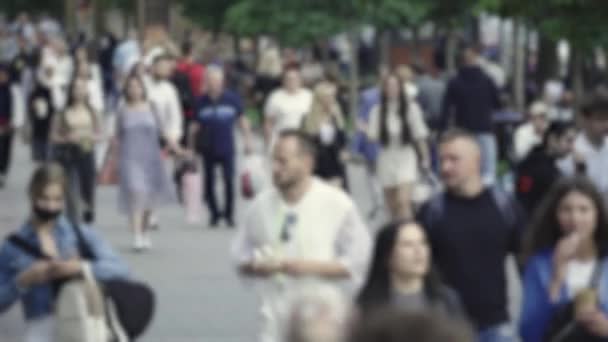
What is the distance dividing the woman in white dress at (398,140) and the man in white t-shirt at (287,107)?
950 mm

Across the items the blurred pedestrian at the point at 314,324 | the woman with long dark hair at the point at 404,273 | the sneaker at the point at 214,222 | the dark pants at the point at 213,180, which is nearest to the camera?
the blurred pedestrian at the point at 314,324

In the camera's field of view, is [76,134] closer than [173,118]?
Yes

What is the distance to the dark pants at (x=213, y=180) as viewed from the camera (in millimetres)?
21422

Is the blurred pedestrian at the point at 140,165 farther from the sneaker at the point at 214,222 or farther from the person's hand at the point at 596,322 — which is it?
the person's hand at the point at 596,322

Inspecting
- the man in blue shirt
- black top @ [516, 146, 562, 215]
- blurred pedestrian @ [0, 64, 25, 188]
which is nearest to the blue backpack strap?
black top @ [516, 146, 562, 215]

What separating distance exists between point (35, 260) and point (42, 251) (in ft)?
0.22

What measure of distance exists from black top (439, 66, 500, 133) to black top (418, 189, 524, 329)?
13723 mm

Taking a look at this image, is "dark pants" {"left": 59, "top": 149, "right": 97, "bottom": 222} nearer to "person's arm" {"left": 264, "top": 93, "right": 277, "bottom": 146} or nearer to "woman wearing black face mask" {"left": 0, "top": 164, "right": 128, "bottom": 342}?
"person's arm" {"left": 264, "top": 93, "right": 277, "bottom": 146}

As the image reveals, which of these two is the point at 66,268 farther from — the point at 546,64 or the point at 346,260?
the point at 546,64

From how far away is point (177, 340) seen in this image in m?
14.2

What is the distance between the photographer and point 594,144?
1284cm

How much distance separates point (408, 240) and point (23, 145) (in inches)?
1167

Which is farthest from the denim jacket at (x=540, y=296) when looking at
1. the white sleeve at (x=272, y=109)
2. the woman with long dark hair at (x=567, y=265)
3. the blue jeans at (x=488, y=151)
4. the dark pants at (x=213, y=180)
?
the blue jeans at (x=488, y=151)

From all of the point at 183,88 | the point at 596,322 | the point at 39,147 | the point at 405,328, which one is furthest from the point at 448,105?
the point at 405,328
